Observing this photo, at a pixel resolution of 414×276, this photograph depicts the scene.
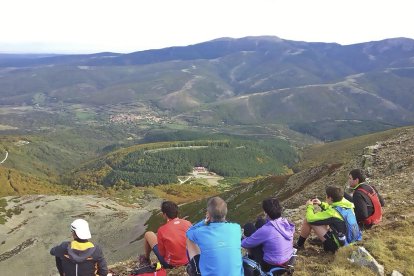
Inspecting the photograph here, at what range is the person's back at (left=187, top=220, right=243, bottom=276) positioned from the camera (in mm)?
13359

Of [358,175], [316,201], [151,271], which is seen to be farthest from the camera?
[358,175]

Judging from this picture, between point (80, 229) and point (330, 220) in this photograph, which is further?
point (330, 220)

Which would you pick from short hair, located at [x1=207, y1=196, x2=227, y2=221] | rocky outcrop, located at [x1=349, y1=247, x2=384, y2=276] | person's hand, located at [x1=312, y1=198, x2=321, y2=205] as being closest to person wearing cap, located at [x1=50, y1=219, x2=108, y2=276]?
short hair, located at [x1=207, y1=196, x2=227, y2=221]

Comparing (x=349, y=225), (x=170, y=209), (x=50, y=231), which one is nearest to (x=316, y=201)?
(x=349, y=225)

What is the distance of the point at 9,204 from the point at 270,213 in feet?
407

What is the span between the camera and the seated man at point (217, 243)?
13.4 meters

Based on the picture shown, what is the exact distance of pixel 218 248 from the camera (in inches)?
526

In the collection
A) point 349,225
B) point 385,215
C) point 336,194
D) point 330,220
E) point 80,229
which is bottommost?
point 385,215

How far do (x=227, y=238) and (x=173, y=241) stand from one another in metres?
4.80

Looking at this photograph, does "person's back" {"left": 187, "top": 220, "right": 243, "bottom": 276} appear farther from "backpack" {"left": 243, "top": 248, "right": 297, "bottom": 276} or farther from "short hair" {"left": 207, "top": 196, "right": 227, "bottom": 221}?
"backpack" {"left": 243, "top": 248, "right": 297, "bottom": 276}

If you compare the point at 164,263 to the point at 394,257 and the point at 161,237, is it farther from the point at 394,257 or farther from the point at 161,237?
the point at 394,257

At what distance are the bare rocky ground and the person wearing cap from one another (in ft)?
197

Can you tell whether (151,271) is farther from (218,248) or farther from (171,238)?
(218,248)

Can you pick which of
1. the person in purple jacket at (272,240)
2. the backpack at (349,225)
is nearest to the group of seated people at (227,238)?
the person in purple jacket at (272,240)
